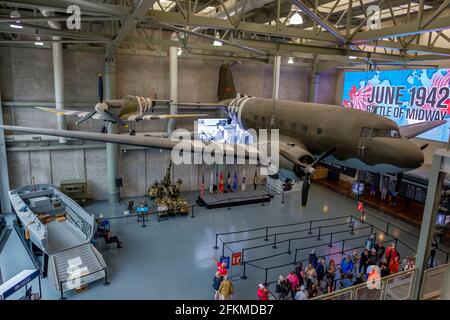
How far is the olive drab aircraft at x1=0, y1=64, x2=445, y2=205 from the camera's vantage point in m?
10.8

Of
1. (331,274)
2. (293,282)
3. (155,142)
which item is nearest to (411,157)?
(331,274)

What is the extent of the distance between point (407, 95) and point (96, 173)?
20570mm

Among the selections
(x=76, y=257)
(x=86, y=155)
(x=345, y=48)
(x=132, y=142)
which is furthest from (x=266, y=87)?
Result: (x=76, y=257)

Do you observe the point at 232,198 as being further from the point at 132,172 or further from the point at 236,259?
the point at 236,259

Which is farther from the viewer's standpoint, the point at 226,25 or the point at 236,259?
the point at 236,259

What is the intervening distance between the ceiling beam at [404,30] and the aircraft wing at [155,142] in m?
5.81

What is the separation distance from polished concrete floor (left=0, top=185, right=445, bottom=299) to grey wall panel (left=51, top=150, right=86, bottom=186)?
7.98 feet

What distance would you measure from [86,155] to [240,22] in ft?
47.2

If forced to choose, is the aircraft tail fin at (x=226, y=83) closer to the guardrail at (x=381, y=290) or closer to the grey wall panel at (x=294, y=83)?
the grey wall panel at (x=294, y=83)

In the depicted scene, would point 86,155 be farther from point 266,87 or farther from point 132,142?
point 266,87

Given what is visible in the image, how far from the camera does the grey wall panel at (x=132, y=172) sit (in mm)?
21984

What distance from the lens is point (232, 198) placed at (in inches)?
840

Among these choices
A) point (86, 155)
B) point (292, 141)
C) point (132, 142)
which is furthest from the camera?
point (86, 155)

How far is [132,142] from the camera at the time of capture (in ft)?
35.0
